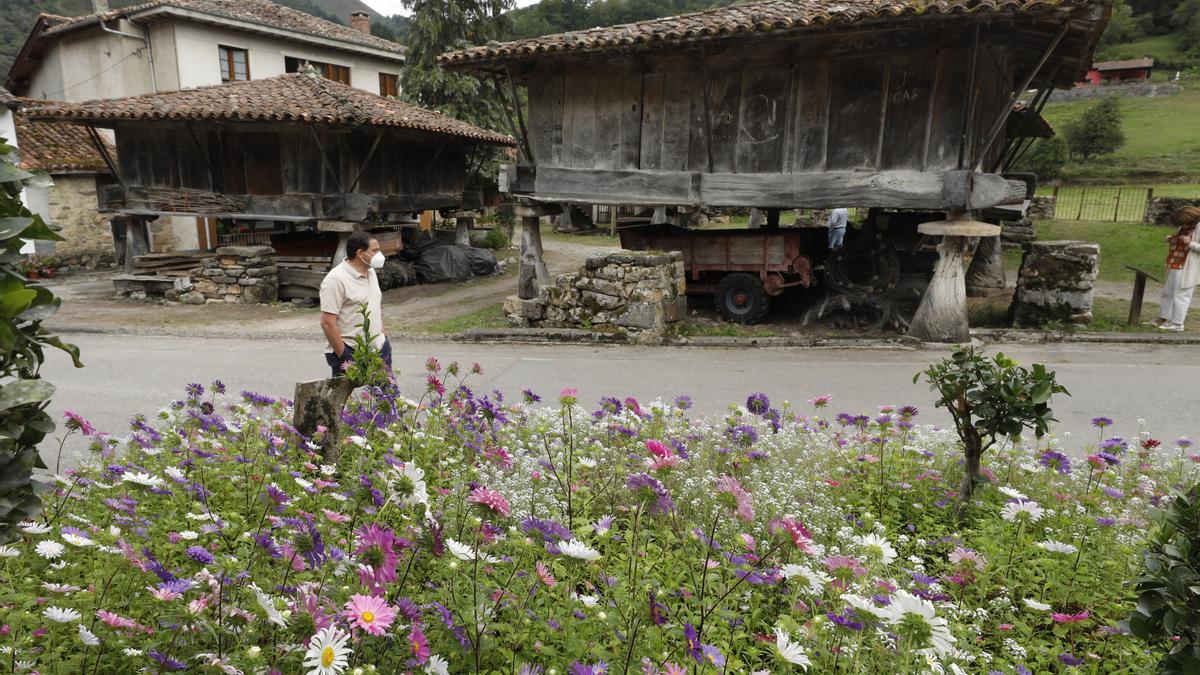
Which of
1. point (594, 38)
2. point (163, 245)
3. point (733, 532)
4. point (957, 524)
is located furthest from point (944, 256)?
point (163, 245)

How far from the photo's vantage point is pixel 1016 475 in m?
4.42

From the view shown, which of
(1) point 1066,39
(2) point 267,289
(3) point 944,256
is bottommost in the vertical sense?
(2) point 267,289

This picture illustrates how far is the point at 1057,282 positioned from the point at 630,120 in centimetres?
728

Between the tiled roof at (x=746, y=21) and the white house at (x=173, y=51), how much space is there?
14385 millimetres

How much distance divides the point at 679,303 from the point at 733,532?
8.92 m

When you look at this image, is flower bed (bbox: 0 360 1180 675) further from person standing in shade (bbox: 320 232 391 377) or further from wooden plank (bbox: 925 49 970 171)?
wooden plank (bbox: 925 49 970 171)

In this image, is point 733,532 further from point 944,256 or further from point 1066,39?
point 1066,39

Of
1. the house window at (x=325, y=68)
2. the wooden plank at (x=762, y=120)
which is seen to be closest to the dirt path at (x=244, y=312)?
the wooden plank at (x=762, y=120)

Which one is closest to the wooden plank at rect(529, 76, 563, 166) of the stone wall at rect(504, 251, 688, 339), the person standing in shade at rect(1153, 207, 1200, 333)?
the stone wall at rect(504, 251, 688, 339)

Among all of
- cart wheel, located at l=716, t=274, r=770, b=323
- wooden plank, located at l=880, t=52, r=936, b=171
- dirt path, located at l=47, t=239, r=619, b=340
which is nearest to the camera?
wooden plank, located at l=880, t=52, r=936, b=171

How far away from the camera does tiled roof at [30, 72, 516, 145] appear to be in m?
14.4

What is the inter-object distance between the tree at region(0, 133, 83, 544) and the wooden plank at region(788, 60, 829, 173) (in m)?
10.7

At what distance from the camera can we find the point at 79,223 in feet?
73.6

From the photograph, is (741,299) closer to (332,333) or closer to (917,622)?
(332,333)
